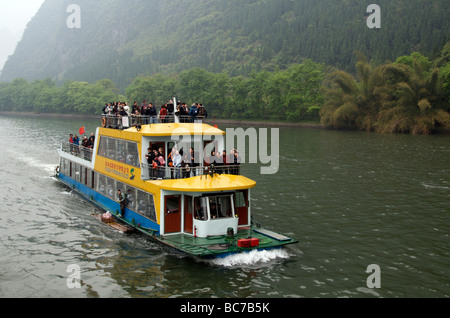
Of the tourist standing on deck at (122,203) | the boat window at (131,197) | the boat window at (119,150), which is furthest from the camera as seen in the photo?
the tourist standing on deck at (122,203)

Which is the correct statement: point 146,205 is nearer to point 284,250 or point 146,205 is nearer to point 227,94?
point 284,250

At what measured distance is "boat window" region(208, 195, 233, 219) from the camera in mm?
20766

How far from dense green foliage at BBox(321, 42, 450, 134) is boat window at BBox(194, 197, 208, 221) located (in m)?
67.5

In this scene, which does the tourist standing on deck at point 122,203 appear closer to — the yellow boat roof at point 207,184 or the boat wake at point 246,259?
the yellow boat roof at point 207,184

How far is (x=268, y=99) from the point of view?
11975 cm

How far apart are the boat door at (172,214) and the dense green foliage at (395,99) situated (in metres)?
67.7

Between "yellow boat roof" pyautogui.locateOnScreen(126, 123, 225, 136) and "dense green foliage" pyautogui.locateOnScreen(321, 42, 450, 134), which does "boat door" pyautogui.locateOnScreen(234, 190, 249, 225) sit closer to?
"yellow boat roof" pyautogui.locateOnScreen(126, 123, 225, 136)

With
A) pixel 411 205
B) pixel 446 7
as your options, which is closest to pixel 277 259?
pixel 411 205

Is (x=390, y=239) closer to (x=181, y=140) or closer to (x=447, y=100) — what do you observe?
(x=181, y=140)

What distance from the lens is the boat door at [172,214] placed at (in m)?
21.2

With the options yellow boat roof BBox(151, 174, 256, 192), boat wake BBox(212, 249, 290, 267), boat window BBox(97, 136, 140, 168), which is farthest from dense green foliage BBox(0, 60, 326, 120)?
boat wake BBox(212, 249, 290, 267)

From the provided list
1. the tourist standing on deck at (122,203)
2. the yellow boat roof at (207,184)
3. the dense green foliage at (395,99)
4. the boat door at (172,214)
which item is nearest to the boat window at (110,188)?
the tourist standing on deck at (122,203)

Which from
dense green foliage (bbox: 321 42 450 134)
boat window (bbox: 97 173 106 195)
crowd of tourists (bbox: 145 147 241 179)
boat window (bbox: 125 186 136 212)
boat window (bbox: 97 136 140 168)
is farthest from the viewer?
dense green foliage (bbox: 321 42 450 134)
